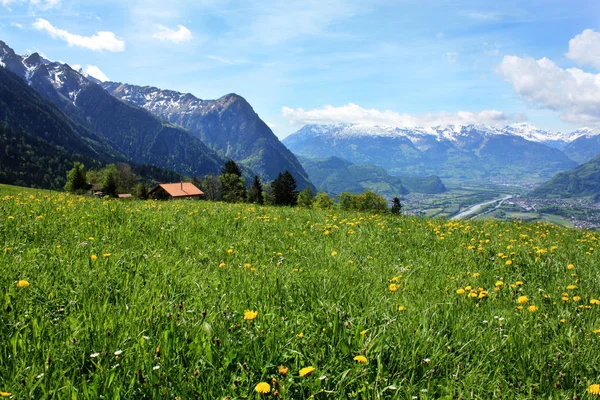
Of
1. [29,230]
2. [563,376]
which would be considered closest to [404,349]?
[563,376]

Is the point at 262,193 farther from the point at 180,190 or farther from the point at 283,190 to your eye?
the point at 180,190

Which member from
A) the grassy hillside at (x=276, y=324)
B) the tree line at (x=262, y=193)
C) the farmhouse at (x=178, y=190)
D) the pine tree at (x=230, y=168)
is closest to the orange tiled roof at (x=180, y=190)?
the farmhouse at (x=178, y=190)

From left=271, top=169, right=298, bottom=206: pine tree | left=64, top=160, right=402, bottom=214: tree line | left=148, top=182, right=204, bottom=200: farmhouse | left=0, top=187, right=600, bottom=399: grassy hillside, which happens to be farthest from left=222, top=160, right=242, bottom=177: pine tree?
left=0, top=187, right=600, bottom=399: grassy hillside

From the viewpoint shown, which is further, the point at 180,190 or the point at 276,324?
the point at 180,190

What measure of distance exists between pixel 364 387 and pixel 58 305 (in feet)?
8.74

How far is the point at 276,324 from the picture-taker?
2906 mm

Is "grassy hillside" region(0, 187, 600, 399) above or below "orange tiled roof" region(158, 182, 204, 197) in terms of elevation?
below

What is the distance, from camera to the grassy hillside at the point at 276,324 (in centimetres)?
223

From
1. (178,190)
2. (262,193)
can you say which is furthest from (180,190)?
(262,193)

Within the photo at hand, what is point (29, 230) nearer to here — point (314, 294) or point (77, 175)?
point (314, 294)

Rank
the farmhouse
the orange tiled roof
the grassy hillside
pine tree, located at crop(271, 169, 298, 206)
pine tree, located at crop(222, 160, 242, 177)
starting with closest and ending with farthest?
the grassy hillside → pine tree, located at crop(271, 169, 298, 206) → pine tree, located at crop(222, 160, 242, 177) → the farmhouse → the orange tiled roof

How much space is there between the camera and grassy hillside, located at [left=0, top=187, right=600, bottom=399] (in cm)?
223

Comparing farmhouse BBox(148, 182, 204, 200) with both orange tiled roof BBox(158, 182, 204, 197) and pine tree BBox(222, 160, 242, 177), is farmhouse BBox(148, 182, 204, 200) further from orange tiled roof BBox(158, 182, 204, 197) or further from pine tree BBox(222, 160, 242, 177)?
pine tree BBox(222, 160, 242, 177)

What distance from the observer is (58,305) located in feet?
10.0
